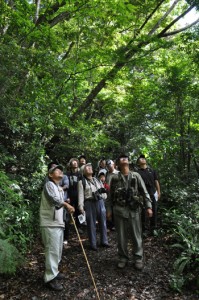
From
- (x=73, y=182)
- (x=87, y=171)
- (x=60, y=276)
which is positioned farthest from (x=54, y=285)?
(x=73, y=182)

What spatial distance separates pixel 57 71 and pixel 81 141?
349cm

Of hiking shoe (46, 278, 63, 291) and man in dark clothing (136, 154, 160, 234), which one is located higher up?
man in dark clothing (136, 154, 160, 234)

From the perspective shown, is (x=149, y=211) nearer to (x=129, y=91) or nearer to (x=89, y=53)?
(x=89, y=53)

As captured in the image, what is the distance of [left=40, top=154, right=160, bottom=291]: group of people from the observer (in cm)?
453

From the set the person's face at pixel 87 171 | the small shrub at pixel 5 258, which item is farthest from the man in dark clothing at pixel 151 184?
the small shrub at pixel 5 258

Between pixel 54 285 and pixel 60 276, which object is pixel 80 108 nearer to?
pixel 60 276

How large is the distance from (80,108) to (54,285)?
25.8 feet

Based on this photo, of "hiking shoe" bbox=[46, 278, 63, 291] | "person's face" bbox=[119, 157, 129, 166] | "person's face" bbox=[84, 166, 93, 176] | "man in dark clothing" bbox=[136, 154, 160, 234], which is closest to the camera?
"hiking shoe" bbox=[46, 278, 63, 291]

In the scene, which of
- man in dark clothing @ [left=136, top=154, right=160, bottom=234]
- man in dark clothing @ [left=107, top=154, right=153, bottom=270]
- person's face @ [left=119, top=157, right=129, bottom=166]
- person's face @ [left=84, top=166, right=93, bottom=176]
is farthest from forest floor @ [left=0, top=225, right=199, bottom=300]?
person's face @ [left=119, top=157, right=129, bottom=166]

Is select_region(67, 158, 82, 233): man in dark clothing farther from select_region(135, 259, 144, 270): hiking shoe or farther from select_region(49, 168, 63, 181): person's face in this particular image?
select_region(135, 259, 144, 270): hiking shoe

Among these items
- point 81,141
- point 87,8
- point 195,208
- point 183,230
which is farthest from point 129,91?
point 183,230

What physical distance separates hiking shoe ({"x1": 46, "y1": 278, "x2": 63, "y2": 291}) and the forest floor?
63 mm

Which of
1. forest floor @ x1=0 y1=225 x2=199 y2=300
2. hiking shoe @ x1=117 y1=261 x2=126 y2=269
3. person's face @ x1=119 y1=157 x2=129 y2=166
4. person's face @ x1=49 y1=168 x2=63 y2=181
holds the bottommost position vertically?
forest floor @ x1=0 y1=225 x2=199 y2=300

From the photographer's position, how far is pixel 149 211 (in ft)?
16.9
